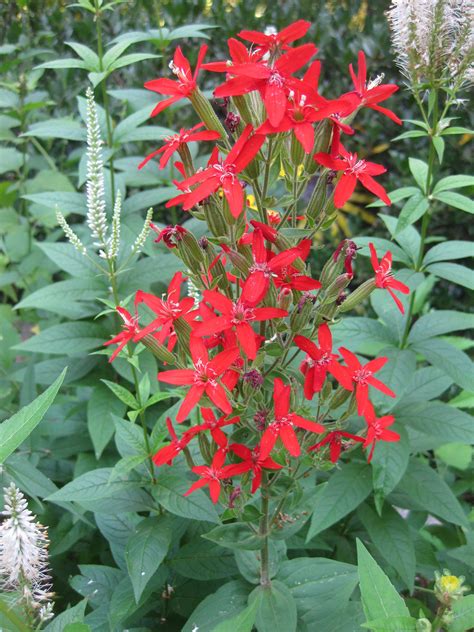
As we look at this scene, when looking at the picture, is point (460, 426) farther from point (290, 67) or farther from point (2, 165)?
point (2, 165)

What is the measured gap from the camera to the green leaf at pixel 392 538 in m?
1.81

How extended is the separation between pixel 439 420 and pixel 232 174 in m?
1.09

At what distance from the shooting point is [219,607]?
5.05 feet

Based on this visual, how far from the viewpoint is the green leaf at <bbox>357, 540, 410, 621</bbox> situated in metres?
1.10

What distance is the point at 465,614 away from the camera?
1.06 m

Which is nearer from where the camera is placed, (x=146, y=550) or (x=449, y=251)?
(x=146, y=550)

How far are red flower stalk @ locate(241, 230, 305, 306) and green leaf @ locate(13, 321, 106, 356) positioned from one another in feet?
3.11

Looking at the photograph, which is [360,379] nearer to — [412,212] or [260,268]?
[260,268]

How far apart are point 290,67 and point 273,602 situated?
1.05 metres

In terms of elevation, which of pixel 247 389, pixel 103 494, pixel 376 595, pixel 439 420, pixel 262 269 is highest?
pixel 262 269

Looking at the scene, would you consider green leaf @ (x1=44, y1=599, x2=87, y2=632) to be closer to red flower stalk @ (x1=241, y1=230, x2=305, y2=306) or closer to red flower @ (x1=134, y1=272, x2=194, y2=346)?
red flower @ (x1=134, y1=272, x2=194, y2=346)

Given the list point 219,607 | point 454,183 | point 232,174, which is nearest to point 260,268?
point 232,174

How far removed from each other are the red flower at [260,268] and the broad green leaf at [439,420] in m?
0.94

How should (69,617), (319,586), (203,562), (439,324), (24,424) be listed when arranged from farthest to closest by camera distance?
(439,324) → (203,562) → (319,586) → (69,617) → (24,424)
